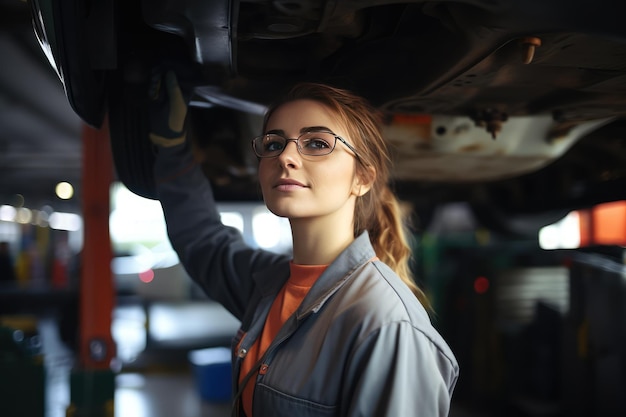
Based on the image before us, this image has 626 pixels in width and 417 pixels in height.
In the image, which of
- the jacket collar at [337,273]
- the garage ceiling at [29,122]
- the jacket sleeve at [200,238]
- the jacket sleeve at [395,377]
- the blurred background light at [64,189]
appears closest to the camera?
the jacket sleeve at [395,377]

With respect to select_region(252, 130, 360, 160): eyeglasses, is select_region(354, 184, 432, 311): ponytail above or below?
below

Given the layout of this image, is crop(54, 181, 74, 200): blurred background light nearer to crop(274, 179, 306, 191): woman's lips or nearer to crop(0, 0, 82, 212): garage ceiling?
crop(0, 0, 82, 212): garage ceiling

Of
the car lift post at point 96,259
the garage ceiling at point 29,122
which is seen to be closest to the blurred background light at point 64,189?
the garage ceiling at point 29,122

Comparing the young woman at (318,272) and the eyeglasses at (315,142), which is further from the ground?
the eyeglasses at (315,142)

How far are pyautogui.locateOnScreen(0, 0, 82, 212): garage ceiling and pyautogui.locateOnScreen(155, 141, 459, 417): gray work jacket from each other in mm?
1564

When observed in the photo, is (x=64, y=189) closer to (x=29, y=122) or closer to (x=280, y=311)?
(x=29, y=122)

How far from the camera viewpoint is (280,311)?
1.02 m

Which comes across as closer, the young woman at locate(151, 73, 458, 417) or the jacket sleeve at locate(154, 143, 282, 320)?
the young woman at locate(151, 73, 458, 417)

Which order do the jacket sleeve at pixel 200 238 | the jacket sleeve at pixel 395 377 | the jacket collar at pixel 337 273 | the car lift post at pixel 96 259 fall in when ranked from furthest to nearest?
the car lift post at pixel 96 259 < the jacket sleeve at pixel 200 238 < the jacket collar at pixel 337 273 < the jacket sleeve at pixel 395 377

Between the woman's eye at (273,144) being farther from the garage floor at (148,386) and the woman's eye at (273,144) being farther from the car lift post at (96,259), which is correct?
the garage floor at (148,386)

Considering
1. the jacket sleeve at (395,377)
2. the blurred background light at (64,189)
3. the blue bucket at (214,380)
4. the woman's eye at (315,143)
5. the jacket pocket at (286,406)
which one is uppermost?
the blurred background light at (64,189)

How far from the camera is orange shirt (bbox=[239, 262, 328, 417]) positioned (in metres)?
0.97

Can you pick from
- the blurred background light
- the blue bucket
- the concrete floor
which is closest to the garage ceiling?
the blurred background light

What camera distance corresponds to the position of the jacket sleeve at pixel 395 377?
2.45 ft
